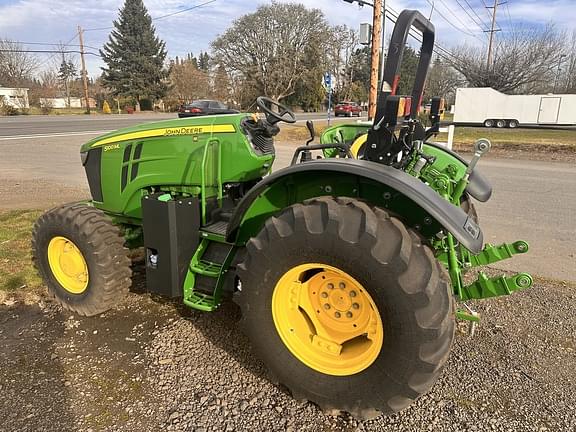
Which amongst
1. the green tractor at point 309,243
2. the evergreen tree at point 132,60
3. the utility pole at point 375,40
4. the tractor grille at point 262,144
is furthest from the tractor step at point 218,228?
the evergreen tree at point 132,60

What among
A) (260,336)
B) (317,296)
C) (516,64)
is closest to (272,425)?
(260,336)

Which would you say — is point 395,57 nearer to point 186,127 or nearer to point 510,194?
point 186,127

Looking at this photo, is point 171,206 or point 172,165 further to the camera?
point 172,165

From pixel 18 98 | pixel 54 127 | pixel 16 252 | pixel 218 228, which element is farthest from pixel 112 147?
pixel 18 98

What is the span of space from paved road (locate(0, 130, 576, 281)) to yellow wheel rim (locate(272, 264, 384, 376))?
2.86 metres

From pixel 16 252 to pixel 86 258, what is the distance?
189 centimetres

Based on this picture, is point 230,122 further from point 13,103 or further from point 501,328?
point 13,103

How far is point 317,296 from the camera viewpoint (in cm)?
241

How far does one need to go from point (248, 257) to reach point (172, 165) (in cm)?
124

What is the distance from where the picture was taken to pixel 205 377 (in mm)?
2646

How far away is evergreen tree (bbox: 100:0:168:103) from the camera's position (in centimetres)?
4838

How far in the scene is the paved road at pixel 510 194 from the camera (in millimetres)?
4969

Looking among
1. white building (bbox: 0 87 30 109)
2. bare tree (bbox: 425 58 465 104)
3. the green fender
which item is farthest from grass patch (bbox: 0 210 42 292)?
bare tree (bbox: 425 58 465 104)

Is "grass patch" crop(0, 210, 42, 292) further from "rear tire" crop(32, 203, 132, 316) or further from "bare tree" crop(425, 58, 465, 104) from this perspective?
"bare tree" crop(425, 58, 465, 104)
